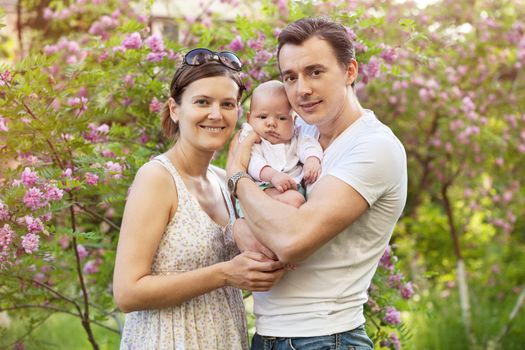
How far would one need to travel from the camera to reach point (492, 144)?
6.93 metres

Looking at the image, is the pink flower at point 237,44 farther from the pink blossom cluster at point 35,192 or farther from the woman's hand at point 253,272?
the woman's hand at point 253,272

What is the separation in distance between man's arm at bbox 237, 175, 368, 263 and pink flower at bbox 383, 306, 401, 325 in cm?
148

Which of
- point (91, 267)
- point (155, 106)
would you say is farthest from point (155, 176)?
point (91, 267)

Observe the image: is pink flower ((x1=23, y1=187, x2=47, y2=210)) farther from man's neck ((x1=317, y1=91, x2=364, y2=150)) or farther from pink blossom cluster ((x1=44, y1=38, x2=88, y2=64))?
pink blossom cluster ((x1=44, y1=38, x2=88, y2=64))

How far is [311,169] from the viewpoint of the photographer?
280cm

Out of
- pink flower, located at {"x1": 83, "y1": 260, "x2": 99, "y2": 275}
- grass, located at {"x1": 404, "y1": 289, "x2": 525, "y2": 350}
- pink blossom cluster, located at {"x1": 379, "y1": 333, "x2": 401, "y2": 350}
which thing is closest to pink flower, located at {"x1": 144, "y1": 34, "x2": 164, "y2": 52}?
pink flower, located at {"x1": 83, "y1": 260, "x2": 99, "y2": 275}

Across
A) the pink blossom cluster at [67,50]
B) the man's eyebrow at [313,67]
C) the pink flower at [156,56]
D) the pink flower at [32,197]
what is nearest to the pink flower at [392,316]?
the man's eyebrow at [313,67]

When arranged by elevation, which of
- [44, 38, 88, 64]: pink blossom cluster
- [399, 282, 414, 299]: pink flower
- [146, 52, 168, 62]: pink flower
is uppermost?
[44, 38, 88, 64]: pink blossom cluster

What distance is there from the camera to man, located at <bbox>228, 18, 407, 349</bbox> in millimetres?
2588

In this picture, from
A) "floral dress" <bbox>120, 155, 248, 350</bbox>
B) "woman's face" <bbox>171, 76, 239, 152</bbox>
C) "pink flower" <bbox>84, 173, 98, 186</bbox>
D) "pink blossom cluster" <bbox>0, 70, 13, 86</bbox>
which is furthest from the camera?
"pink flower" <bbox>84, 173, 98, 186</bbox>

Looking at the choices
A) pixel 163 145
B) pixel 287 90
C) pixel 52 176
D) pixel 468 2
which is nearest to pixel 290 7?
pixel 163 145

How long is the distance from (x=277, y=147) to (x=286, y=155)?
48 mm

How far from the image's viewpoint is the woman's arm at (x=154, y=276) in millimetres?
2656

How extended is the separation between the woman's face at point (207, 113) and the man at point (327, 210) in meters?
0.12
